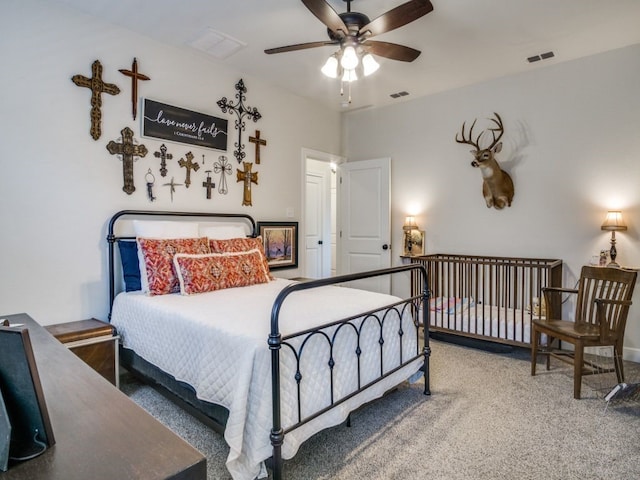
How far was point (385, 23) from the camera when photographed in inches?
92.7

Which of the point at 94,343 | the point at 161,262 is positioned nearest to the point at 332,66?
the point at 161,262

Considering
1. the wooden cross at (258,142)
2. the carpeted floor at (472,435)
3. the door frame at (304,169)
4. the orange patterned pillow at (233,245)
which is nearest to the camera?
the carpeted floor at (472,435)

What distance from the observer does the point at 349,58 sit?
258 centimetres

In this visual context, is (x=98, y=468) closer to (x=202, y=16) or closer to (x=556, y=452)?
(x=556, y=452)

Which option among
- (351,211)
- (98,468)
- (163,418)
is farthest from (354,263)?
(98,468)

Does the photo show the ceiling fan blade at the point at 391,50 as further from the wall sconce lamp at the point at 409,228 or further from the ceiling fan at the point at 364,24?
the wall sconce lamp at the point at 409,228

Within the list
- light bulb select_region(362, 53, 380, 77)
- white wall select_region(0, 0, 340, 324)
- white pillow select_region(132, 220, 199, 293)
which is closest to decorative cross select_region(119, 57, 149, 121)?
white wall select_region(0, 0, 340, 324)

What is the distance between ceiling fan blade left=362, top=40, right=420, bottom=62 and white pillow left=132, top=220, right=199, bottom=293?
2027mm

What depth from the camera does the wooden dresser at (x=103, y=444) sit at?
A: 71 centimetres

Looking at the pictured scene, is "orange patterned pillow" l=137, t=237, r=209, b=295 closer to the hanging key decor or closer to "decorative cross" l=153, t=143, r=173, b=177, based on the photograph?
the hanging key decor

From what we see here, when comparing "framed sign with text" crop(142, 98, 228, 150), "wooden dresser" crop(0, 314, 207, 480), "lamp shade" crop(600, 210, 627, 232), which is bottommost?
"wooden dresser" crop(0, 314, 207, 480)

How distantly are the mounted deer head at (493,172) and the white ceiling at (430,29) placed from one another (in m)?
0.63

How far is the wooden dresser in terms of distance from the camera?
27.9 inches

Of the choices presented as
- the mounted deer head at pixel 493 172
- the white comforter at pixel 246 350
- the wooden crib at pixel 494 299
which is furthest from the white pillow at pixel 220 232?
the mounted deer head at pixel 493 172
